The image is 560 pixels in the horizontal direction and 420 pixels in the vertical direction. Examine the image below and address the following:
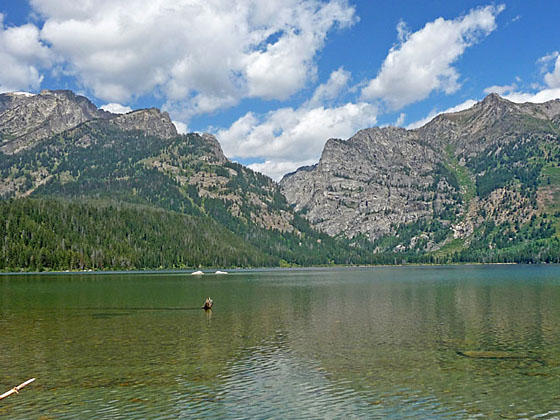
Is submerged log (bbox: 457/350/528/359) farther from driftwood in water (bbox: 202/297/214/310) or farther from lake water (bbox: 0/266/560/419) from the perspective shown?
driftwood in water (bbox: 202/297/214/310)

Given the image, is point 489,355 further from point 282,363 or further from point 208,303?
point 208,303

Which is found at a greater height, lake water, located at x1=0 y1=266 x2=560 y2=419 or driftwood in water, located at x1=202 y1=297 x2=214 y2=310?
driftwood in water, located at x1=202 y1=297 x2=214 y2=310

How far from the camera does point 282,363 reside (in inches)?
1832

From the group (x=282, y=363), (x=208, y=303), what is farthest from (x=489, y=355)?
(x=208, y=303)

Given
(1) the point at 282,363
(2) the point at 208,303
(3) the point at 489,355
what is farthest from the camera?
(2) the point at 208,303

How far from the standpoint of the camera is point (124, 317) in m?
82.1

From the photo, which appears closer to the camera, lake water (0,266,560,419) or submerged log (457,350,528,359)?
lake water (0,266,560,419)

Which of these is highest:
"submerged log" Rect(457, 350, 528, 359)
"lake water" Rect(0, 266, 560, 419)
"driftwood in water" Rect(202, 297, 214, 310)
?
"driftwood in water" Rect(202, 297, 214, 310)

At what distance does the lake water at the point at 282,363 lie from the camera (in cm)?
3291

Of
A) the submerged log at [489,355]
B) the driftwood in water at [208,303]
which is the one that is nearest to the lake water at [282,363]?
the submerged log at [489,355]

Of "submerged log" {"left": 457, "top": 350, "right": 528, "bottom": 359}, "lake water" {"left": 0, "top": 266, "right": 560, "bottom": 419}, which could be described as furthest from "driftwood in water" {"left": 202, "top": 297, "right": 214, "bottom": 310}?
"submerged log" {"left": 457, "top": 350, "right": 528, "bottom": 359}

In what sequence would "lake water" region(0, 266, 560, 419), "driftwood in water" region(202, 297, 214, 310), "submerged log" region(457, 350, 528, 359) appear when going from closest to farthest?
1. "lake water" region(0, 266, 560, 419)
2. "submerged log" region(457, 350, 528, 359)
3. "driftwood in water" region(202, 297, 214, 310)

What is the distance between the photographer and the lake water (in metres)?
32.9

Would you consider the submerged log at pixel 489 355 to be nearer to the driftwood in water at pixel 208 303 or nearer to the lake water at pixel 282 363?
the lake water at pixel 282 363
